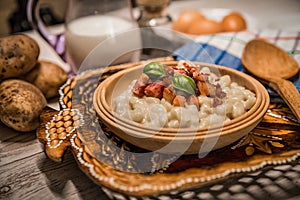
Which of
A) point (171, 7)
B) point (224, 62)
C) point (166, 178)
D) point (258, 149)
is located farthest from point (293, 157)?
point (171, 7)

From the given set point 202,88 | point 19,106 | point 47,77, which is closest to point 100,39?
point 47,77

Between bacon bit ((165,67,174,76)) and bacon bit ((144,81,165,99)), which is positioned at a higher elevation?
bacon bit ((165,67,174,76))

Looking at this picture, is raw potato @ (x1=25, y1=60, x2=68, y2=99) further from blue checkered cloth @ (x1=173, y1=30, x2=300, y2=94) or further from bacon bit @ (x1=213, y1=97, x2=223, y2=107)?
bacon bit @ (x1=213, y1=97, x2=223, y2=107)

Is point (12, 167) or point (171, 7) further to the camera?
point (171, 7)

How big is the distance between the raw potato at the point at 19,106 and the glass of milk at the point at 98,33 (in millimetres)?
227

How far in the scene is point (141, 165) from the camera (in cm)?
65

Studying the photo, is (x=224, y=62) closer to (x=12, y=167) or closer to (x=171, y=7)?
(x=12, y=167)

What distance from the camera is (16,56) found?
35.9 inches

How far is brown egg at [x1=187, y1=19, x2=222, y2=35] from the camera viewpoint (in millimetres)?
1309

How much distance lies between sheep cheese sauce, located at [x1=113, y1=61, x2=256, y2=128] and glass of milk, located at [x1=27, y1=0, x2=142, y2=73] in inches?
12.8

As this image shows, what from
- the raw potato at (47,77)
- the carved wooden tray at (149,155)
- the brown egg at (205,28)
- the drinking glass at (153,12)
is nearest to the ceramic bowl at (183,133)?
the carved wooden tray at (149,155)

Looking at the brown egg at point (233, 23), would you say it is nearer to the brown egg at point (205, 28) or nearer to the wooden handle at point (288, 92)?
the brown egg at point (205, 28)

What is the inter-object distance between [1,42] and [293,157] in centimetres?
70

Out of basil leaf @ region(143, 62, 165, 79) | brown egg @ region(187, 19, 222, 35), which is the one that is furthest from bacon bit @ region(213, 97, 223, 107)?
brown egg @ region(187, 19, 222, 35)
